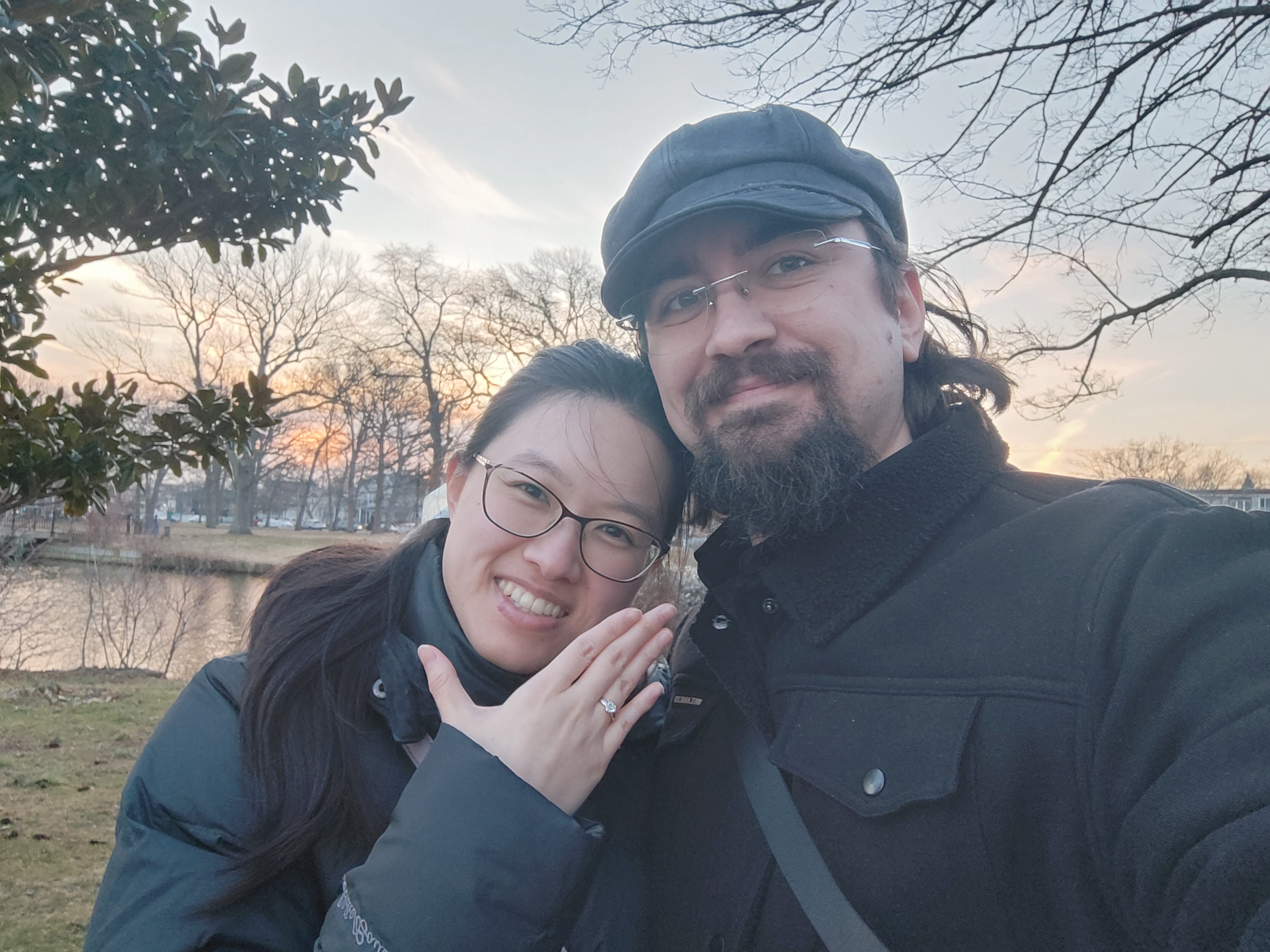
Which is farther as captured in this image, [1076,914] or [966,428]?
[966,428]

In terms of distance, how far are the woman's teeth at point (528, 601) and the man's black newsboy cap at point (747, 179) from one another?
83 cm

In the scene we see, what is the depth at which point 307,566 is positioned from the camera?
2.00 m

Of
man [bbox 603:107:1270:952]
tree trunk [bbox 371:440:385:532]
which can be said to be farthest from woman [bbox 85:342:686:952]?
tree trunk [bbox 371:440:385:532]

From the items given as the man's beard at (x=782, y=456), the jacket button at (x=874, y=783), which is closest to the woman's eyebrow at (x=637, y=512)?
the man's beard at (x=782, y=456)

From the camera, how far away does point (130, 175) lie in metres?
2.67

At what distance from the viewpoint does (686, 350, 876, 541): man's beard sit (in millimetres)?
1565

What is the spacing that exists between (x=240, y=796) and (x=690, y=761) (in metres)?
0.92

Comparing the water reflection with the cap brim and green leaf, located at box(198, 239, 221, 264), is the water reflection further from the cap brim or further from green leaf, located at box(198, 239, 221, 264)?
the cap brim

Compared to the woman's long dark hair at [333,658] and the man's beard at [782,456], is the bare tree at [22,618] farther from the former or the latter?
Result: the man's beard at [782,456]

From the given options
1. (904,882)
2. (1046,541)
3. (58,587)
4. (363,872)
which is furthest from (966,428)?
(58,587)

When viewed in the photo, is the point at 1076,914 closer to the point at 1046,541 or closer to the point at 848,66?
→ the point at 1046,541

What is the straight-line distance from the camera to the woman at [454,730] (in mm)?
1157

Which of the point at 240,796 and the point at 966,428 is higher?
the point at 966,428

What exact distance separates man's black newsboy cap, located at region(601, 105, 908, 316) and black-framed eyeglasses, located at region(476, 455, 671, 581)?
0.59m
